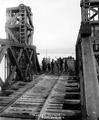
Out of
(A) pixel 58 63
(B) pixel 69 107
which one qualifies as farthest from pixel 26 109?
(A) pixel 58 63

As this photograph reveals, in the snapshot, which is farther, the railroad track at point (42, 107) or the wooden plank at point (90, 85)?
the railroad track at point (42, 107)

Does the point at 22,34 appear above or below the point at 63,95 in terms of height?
above

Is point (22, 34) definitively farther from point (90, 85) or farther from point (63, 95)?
point (90, 85)

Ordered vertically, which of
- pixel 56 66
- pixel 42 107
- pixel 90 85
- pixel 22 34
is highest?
pixel 22 34

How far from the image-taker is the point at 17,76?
38.1 feet

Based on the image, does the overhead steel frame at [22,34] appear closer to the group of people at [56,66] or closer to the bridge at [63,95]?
the bridge at [63,95]

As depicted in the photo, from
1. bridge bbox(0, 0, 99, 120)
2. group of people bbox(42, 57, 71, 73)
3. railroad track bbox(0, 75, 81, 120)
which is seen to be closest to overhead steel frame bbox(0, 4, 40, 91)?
bridge bbox(0, 0, 99, 120)

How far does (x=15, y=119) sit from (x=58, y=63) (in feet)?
49.2

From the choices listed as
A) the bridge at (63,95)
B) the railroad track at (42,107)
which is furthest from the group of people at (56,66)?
the railroad track at (42,107)

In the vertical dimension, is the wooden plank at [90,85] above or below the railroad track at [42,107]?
above

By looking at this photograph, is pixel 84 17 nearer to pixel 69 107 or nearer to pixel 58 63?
pixel 69 107

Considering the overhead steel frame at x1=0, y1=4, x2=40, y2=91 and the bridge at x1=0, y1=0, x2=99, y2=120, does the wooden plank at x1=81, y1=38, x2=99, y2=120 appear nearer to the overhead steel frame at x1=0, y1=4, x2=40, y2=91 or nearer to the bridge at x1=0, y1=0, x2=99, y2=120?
the bridge at x1=0, y1=0, x2=99, y2=120

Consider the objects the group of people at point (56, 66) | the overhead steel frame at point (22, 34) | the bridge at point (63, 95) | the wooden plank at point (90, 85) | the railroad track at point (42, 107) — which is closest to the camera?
the wooden plank at point (90, 85)

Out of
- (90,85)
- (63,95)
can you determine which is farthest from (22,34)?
(90,85)
